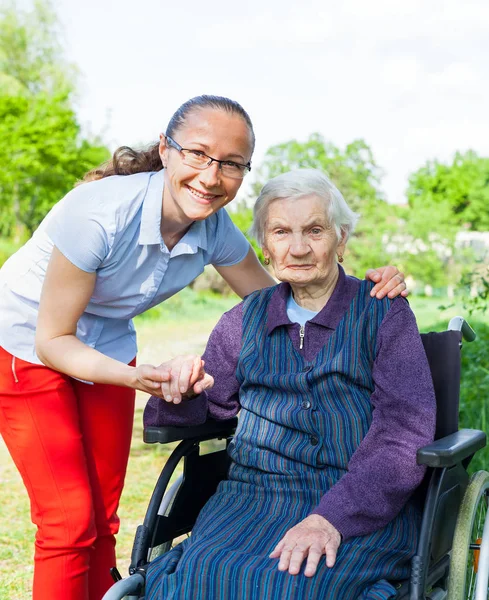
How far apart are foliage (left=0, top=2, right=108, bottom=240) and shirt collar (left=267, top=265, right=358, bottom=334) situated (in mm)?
16496

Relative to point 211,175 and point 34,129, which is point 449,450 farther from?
point 34,129

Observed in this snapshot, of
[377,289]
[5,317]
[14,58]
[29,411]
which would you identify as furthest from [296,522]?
[14,58]

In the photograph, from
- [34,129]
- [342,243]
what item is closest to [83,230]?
[342,243]

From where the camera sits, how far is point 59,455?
2.51 m

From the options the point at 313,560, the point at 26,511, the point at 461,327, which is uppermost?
the point at 461,327

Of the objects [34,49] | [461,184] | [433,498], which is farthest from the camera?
[461,184]

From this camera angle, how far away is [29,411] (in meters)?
2.54

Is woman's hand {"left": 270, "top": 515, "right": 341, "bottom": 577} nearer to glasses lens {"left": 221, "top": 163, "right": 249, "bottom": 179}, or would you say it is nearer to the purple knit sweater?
the purple knit sweater

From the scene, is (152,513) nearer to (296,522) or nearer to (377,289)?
(296,522)

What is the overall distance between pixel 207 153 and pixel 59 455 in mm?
974

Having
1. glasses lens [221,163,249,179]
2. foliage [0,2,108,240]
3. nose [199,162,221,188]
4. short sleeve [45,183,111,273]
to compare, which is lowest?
short sleeve [45,183,111,273]

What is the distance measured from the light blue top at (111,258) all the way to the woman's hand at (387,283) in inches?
21.7

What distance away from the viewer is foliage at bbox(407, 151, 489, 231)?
5188 cm

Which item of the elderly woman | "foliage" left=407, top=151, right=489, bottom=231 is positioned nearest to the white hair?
the elderly woman
